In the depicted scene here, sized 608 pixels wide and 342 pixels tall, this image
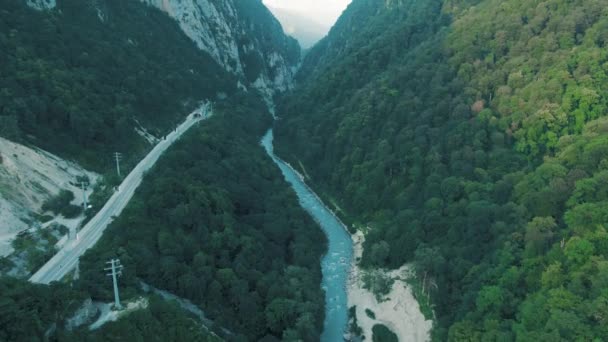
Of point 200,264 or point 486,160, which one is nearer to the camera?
point 200,264

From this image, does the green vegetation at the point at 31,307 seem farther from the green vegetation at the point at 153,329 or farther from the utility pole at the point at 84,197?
the utility pole at the point at 84,197

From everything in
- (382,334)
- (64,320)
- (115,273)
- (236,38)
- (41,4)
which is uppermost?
(236,38)

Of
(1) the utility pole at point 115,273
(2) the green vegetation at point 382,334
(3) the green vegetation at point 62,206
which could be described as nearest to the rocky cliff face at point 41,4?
(3) the green vegetation at point 62,206

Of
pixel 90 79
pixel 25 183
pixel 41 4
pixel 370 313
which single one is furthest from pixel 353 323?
pixel 41 4

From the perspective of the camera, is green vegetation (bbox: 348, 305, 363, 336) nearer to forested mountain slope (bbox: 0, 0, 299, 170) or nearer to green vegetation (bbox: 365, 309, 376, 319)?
green vegetation (bbox: 365, 309, 376, 319)

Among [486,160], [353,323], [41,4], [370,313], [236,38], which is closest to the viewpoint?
[353,323]

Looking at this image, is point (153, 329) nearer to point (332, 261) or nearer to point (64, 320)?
point (64, 320)

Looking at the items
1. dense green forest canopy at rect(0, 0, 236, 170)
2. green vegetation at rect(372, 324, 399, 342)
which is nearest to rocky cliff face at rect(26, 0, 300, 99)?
dense green forest canopy at rect(0, 0, 236, 170)
